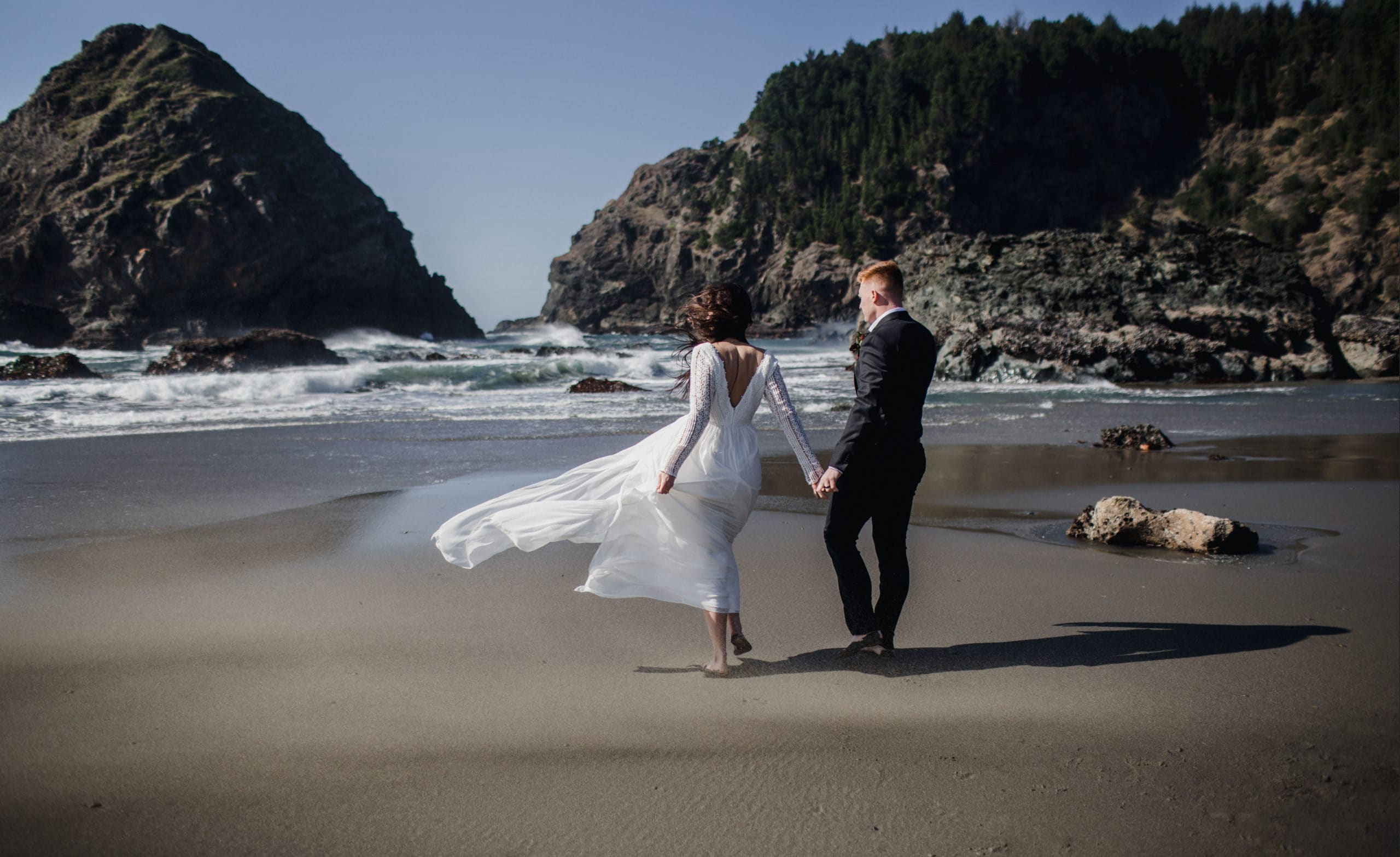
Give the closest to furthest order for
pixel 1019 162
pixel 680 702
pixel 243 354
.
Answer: pixel 680 702
pixel 243 354
pixel 1019 162

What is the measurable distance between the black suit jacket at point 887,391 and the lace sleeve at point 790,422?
12 cm

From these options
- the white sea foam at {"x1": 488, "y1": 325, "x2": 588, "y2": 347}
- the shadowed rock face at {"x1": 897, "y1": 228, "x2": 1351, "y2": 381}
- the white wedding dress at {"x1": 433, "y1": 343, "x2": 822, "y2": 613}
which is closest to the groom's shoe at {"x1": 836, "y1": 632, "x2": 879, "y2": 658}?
the white wedding dress at {"x1": 433, "y1": 343, "x2": 822, "y2": 613}

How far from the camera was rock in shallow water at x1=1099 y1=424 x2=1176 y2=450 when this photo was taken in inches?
381

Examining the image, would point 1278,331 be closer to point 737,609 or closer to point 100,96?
point 737,609

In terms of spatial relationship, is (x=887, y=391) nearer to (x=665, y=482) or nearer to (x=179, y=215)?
(x=665, y=482)

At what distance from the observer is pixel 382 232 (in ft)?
310

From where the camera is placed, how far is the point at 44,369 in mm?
22719

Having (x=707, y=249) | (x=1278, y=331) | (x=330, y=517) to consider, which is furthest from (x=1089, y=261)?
(x=707, y=249)

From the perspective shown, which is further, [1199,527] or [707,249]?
[707,249]

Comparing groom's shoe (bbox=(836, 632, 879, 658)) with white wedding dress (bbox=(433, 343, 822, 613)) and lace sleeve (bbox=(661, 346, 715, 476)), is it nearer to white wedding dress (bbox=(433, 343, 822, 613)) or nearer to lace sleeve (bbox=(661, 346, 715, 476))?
white wedding dress (bbox=(433, 343, 822, 613))

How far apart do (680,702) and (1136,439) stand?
329 inches

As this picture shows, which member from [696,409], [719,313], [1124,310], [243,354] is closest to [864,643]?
[696,409]

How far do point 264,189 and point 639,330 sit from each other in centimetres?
5086

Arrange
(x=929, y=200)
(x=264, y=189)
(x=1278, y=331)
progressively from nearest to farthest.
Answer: (x=1278, y=331) < (x=264, y=189) < (x=929, y=200)
